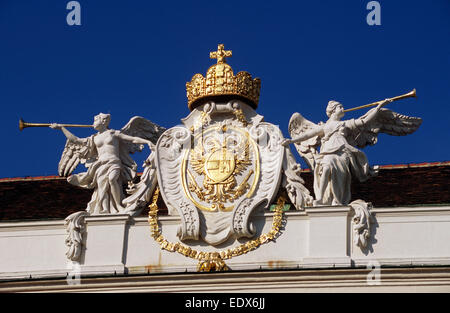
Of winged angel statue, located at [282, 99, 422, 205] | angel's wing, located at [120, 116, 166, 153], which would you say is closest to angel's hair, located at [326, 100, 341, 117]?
winged angel statue, located at [282, 99, 422, 205]

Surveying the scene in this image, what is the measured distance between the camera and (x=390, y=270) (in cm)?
2445

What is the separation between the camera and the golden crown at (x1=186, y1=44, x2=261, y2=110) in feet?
86.0

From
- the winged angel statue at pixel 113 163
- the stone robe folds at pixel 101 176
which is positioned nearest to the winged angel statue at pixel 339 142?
the winged angel statue at pixel 113 163

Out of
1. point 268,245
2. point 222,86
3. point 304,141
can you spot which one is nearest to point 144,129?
point 222,86

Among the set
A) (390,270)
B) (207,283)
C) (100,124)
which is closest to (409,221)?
(390,270)

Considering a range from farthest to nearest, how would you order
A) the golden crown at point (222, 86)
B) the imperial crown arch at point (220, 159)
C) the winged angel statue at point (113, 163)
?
1. the golden crown at point (222, 86)
2. the winged angel statue at point (113, 163)
3. the imperial crown arch at point (220, 159)

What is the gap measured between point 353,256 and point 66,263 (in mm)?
4751

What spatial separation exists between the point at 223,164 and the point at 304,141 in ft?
4.62

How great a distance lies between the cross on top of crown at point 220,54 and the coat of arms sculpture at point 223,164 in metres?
0.02

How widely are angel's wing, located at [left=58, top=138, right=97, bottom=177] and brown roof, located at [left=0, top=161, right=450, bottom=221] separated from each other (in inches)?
29.3

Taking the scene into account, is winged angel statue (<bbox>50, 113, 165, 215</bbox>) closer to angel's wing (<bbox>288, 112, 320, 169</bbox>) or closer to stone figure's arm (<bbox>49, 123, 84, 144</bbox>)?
stone figure's arm (<bbox>49, 123, 84, 144</bbox>)

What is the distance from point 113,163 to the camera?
2630 cm

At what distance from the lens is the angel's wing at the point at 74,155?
2678cm

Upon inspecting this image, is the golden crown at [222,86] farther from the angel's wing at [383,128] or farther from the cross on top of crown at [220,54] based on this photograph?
the angel's wing at [383,128]
